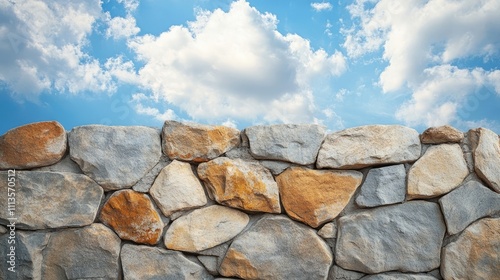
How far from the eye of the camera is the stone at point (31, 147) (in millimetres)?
2064

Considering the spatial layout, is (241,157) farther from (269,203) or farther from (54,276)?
(54,276)

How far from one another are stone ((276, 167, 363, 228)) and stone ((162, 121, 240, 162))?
395 millimetres

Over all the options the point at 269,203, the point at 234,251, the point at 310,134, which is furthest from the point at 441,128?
the point at 234,251

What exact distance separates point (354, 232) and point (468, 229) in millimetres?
615

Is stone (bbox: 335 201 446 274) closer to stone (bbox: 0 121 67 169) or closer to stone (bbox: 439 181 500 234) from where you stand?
stone (bbox: 439 181 500 234)

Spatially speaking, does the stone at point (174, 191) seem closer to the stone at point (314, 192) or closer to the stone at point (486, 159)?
the stone at point (314, 192)

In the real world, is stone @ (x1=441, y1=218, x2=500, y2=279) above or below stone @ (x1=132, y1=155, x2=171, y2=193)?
below

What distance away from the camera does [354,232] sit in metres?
2.08

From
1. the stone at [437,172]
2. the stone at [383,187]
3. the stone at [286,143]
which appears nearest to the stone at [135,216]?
the stone at [286,143]

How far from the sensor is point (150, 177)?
2.08 m

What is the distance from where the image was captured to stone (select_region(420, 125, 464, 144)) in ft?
6.92

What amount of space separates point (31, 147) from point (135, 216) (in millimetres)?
671

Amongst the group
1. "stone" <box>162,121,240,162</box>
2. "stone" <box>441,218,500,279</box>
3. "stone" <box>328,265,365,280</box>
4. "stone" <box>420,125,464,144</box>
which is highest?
"stone" <box>420,125,464,144</box>

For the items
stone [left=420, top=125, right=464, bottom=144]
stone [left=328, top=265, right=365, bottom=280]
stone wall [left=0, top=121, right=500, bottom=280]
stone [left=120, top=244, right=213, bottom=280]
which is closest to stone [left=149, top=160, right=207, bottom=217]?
stone wall [left=0, top=121, right=500, bottom=280]
